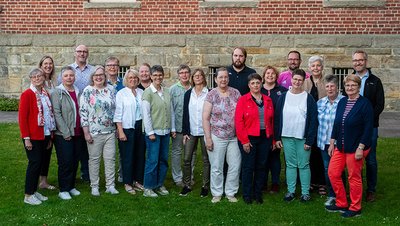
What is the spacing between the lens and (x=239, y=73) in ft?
27.3

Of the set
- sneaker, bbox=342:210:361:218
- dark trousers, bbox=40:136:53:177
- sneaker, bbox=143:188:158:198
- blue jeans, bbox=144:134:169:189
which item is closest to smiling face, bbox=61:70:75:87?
dark trousers, bbox=40:136:53:177

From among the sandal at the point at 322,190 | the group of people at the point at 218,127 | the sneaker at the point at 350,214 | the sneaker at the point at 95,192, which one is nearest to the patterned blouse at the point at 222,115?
the group of people at the point at 218,127

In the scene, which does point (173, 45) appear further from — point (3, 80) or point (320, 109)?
point (320, 109)

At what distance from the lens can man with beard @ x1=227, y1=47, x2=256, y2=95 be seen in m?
8.23

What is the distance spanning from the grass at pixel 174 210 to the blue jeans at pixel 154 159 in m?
0.26

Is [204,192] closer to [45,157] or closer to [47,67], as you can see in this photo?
[45,157]

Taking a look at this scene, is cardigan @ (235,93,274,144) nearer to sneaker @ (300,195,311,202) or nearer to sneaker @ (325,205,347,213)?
sneaker @ (300,195,311,202)

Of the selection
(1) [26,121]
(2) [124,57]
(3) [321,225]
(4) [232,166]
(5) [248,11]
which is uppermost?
(5) [248,11]

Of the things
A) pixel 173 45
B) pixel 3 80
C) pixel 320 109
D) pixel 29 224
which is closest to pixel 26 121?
pixel 29 224

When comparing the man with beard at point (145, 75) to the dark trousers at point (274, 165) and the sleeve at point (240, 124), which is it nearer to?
the sleeve at point (240, 124)

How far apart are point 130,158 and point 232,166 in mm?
1437

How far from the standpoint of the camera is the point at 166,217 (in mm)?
7055

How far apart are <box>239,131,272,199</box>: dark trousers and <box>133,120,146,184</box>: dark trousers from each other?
144 centimetres

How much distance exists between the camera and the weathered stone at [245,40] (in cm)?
1433
